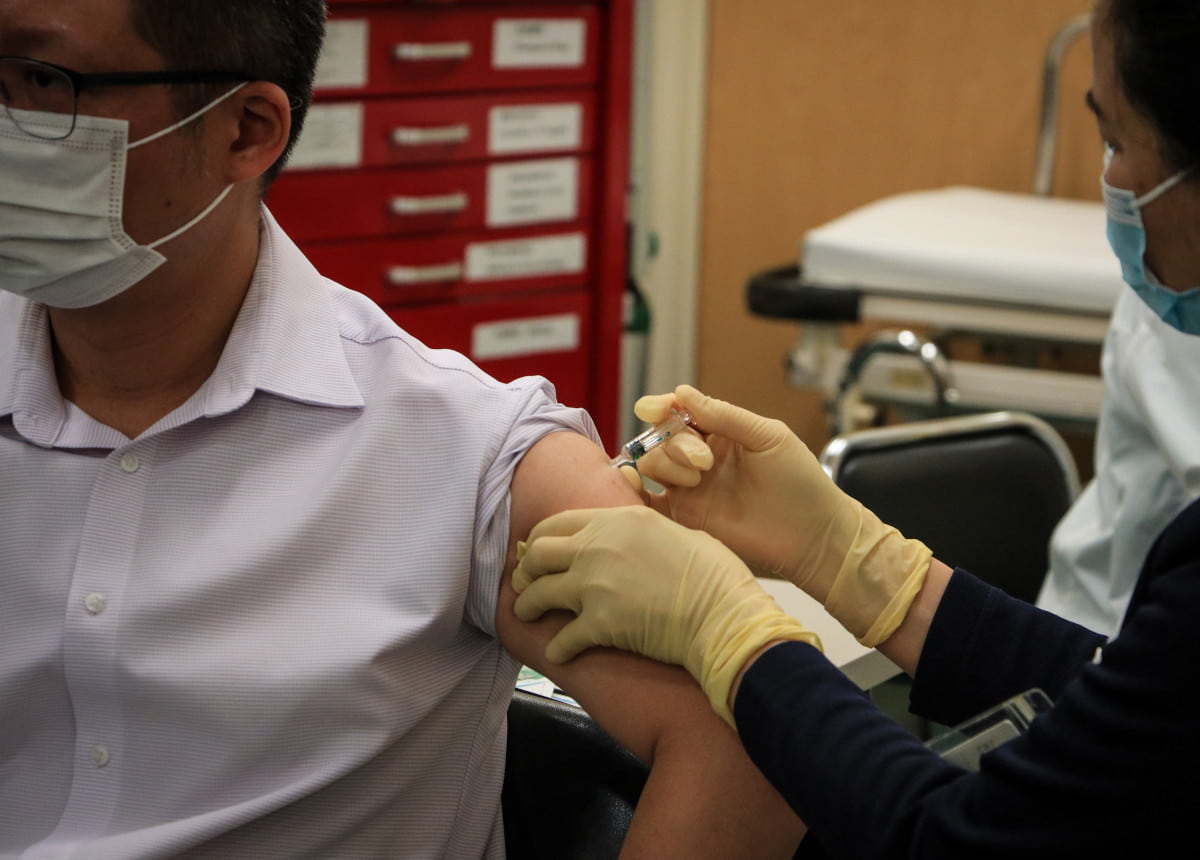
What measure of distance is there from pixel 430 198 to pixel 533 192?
252 millimetres

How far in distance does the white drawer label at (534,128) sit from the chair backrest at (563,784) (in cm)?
174

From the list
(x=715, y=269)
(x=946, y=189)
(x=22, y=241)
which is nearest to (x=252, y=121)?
(x=22, y=241)

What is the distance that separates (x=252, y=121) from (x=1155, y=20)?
72cm

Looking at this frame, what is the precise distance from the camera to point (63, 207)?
1135mm

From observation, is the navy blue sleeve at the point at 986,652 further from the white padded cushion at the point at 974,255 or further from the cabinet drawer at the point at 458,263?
the cabinet drawer at the point at 458,263

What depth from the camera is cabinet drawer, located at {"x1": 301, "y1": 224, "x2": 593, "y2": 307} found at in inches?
107

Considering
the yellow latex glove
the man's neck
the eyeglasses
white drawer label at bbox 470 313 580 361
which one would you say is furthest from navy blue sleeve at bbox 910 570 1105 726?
white drawer label at bbox 470 313 580 361

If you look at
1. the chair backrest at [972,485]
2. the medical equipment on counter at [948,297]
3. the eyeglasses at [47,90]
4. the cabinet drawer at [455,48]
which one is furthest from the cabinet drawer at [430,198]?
the eyeglasses at [47,90]

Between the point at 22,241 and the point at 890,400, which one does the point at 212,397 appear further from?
the point at 890,400

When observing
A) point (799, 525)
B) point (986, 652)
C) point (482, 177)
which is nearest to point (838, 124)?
point (482, 177)

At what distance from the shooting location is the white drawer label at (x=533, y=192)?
2.88m

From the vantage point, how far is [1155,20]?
3.14ft

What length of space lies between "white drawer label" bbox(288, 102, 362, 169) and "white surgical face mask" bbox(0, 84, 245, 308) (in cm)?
144

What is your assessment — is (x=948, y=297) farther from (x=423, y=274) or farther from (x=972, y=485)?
(x=423, y=274)
